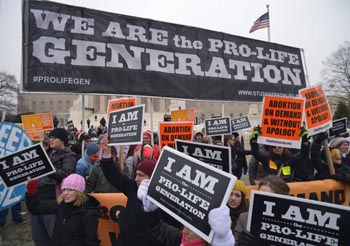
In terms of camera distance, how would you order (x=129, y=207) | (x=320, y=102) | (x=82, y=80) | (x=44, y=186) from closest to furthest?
(x=129, y=207), (x=44, y=186), (x=320, y=102), (x=82, y=80)

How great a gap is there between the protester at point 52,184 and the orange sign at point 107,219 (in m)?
0.48

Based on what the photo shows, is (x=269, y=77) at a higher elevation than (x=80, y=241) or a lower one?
higher

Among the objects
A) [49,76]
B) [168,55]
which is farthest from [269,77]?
[49,76]

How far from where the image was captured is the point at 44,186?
3.96m

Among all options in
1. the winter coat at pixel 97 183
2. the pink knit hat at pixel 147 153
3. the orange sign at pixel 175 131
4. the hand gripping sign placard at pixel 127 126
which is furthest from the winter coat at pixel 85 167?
the orange sign at pixel 175 131

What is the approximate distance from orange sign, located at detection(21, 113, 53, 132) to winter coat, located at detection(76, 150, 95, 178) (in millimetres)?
6841

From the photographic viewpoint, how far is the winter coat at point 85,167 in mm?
→ 4687

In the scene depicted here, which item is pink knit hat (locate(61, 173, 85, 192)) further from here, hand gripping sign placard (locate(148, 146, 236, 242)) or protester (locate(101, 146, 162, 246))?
hand gripping sign placard (locate(148, 146, 236, 242))

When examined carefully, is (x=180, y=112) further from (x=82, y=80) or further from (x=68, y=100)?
(x=68, y=100)

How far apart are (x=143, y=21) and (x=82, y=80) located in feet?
6.20

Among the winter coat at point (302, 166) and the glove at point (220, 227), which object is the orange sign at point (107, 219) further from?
the winter coat at point (302, 166)

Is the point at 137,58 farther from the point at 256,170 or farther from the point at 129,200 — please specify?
the point at 129,200

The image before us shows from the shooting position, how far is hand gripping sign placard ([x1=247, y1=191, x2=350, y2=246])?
2.08 m

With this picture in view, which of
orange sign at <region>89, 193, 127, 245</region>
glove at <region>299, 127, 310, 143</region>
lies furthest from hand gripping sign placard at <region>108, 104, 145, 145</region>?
glove at <region>299, 127, 310, 143</region>
